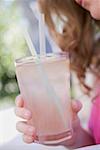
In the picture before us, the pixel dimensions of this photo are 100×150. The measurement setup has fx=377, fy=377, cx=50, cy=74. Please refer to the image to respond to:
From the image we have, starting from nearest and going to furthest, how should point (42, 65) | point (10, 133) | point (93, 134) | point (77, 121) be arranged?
point (42, 65), point (77, 121), point (93, 134), point (10, 133)

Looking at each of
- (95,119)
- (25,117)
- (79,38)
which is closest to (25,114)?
(25,117)

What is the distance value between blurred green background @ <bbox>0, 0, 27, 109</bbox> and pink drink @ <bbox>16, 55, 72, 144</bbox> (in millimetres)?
Answer: 1231

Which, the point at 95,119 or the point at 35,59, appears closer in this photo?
the point at 35,59

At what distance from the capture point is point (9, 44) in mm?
2201

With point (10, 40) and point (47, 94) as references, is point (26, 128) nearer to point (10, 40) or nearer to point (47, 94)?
point (47, 94)

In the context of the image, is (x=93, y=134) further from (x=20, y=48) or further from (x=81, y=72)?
(x=20, y=48)

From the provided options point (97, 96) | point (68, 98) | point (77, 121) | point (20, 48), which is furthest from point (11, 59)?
point (68, 98)

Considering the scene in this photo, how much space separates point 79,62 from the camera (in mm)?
1422

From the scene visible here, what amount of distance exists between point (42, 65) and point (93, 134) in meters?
0.51

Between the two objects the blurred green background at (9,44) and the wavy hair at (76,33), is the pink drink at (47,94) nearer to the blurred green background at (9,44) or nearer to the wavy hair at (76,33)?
the wavy hair at (76,33)

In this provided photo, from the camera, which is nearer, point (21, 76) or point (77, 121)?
point (21, 76)

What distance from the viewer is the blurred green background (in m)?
2.13

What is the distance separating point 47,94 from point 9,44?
1.41 meters

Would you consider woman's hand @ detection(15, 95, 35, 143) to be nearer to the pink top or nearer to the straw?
the straw
